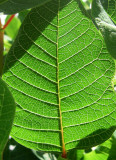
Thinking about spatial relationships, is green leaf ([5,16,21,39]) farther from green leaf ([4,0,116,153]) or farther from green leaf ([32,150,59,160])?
green leaf ([4,0,116,153])

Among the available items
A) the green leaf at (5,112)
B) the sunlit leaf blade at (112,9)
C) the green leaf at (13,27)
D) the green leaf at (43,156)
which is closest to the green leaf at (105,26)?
the sunlit leaf blade at (112,9)

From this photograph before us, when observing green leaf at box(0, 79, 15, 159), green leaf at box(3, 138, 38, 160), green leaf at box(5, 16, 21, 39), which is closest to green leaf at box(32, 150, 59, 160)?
green leaf at box(3, 138, 38, 160)

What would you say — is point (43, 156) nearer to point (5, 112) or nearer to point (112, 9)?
point (5, 112)

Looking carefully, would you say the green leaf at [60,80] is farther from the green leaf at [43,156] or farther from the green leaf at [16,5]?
the green leaf at [43,156]

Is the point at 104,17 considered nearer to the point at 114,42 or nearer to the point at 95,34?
the point at 95,34

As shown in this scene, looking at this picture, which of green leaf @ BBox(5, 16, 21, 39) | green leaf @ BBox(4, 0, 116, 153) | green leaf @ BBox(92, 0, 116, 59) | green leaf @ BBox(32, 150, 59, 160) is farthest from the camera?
green leaf @ BBox(5, 16, 21, 39)

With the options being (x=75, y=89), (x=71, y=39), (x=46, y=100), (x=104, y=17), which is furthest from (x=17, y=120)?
(x=104, y=17)

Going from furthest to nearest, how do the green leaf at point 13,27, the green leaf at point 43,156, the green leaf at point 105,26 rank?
the green leaf at point 13,27, the green leaf at point 43,156, the green leaf at point 105,26
